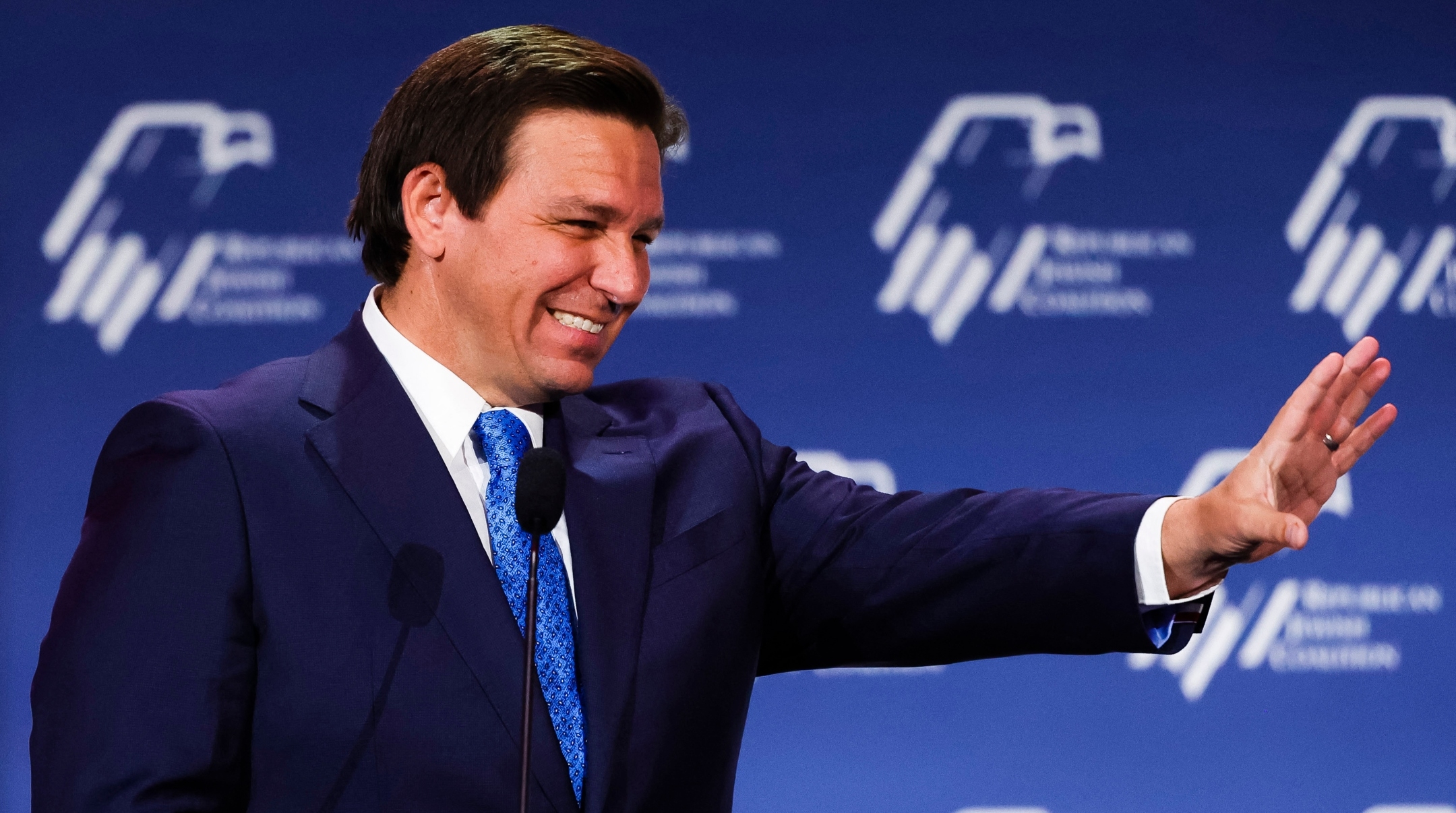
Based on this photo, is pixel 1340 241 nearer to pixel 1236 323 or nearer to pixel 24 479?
pixel 1236 323

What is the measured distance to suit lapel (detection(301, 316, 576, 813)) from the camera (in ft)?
Answer: 4.52

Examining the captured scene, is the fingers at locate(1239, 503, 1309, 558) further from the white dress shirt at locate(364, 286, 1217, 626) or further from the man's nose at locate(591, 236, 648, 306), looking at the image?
the man's nose at locate(591, 236, 648, 306)

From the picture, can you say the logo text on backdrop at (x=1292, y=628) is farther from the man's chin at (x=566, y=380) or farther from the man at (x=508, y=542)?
the man's chin at (x=566, y=380)

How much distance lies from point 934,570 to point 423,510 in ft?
1.94

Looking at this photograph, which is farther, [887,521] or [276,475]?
[887,521]

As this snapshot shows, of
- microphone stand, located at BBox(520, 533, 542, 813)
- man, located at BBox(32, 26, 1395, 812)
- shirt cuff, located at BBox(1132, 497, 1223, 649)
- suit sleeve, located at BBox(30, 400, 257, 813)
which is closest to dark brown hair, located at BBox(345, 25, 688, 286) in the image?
man, located at BBox(32, 26, 1395, 812)

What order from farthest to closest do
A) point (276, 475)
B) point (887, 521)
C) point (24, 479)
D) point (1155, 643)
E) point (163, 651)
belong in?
point (24, 479)
point (887, 521)
point (1155, 643)
point (276, 475)
point (163, 651)

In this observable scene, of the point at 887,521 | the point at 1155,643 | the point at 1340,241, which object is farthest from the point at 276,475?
the point at 1340,241

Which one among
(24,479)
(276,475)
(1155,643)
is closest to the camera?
(276,475)

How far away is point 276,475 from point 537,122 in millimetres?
479

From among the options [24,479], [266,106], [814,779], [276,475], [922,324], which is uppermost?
[266,106]

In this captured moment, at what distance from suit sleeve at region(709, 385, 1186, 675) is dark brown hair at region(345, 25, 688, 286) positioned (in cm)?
45

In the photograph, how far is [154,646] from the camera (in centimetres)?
130

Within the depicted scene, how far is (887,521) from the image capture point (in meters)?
1.70
